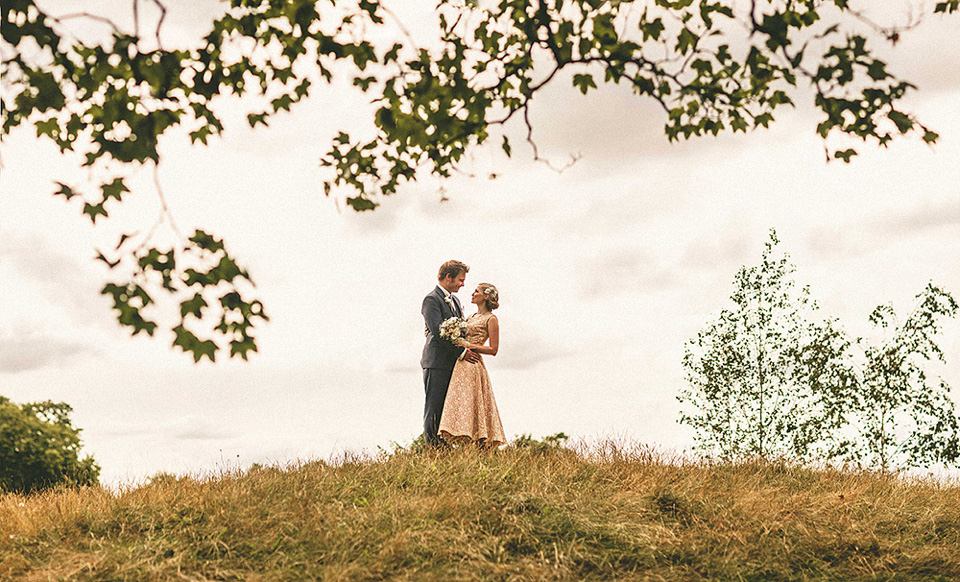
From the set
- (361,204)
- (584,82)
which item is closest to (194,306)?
(361,204)

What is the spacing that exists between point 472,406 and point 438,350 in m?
0.96

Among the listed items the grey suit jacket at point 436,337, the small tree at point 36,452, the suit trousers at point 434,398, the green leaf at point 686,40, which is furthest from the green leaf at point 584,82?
the small tree at point 36,452

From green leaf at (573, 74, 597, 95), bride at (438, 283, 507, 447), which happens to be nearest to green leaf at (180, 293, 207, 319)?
green leaf at (573, 74, 597, 95)

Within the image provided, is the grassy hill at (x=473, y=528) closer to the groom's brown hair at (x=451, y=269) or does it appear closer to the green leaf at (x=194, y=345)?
the green leaf at (x=194, y=345)

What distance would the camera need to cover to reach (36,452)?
12.5 metres

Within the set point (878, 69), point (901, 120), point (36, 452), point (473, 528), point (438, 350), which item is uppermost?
point (878, 69)

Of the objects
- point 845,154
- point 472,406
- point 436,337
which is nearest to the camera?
point 845,154

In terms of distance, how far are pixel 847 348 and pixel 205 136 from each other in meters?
11.7

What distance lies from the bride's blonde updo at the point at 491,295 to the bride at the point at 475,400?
35mm

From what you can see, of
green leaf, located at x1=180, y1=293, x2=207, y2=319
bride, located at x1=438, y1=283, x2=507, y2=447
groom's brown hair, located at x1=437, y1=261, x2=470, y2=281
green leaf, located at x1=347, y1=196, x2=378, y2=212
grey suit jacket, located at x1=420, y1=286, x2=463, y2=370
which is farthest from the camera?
groom's brown hair, located at x1=437, y1=261, x2=470, y2=281

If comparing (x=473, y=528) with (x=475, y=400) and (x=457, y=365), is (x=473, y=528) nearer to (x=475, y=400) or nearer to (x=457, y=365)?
(x=475, y=400)

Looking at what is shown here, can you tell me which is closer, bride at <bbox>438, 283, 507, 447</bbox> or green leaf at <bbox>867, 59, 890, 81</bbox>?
green leaf at <bbox>867, 59, 890, 81</bbox>

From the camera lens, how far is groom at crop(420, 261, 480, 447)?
12.1 m

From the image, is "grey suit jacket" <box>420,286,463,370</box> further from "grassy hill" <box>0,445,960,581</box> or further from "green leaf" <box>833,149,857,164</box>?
"green leaf" <box>833,149,857,164</box>
